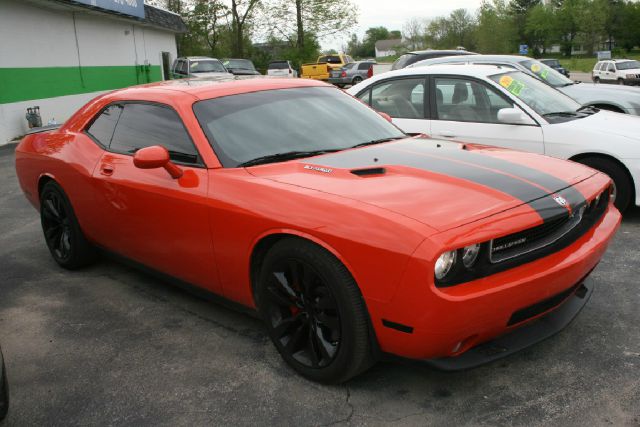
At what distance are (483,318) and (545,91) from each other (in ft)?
14.8

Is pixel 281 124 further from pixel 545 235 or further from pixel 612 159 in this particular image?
pixel 612 159

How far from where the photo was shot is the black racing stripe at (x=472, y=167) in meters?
2.75

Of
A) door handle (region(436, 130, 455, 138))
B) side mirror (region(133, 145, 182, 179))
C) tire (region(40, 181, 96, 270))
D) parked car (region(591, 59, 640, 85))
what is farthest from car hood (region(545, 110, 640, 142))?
parked car (region(591, 59, 640, 85))

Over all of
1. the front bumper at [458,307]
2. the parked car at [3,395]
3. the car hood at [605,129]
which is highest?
the car hood at [605,129]

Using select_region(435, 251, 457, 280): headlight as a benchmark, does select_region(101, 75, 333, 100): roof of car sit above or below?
above

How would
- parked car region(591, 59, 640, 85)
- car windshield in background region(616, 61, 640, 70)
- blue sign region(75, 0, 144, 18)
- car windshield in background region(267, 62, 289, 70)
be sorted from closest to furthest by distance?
blue sign region(75, 0, 144, 18), parked car region(591, 59, 640, 85), car windshield in background region(616, 61, 640, 70), car windshield in background region(267, 62, 289, 70)

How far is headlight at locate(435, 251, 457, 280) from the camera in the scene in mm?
2396

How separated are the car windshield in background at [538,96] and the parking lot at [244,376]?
2.14 metres

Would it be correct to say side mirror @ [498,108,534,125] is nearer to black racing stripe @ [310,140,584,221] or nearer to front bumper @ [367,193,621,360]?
black racing stripe @ [310,140,584,221]

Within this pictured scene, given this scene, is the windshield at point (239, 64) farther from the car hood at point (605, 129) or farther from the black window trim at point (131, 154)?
the black window trim at point (131, 154)

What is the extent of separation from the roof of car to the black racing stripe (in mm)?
862

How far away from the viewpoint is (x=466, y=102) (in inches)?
239

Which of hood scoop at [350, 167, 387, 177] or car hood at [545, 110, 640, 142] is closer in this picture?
hood scoop at [350, 167, 387, 177]

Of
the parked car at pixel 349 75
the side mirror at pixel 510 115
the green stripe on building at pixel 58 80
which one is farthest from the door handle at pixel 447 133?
the parked car at pixel 349 75
